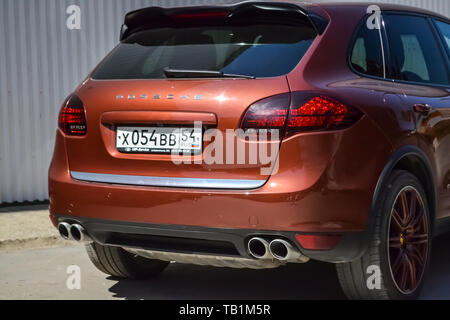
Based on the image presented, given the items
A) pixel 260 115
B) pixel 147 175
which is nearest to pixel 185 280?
pixel 147 175

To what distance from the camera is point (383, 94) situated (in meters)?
4.39

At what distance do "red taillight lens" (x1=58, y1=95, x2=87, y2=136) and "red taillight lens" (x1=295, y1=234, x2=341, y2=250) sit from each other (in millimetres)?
1395

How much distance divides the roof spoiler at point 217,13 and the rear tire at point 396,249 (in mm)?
998

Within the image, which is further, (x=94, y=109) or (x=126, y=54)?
(x=126, y=54)

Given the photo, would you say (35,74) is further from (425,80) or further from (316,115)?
(316,115)

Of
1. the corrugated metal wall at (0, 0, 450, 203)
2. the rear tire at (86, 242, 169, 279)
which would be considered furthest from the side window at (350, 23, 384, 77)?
the corrugated metal wall at (0, 0, 450, 203)

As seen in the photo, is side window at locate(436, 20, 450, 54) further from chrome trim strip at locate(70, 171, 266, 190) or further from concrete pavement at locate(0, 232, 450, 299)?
chrome trim strip at locate(70, 171, 266, 190)

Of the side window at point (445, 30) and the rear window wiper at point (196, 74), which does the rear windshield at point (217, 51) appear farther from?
the side window at point (445, 30)

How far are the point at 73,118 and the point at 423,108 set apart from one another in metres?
2.08

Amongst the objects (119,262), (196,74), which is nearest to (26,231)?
(119,262)

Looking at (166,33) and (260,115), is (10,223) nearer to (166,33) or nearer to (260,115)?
(166,33)

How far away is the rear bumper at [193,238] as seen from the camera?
3953 mm

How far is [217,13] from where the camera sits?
441 centimetres

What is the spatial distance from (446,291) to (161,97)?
225cm
